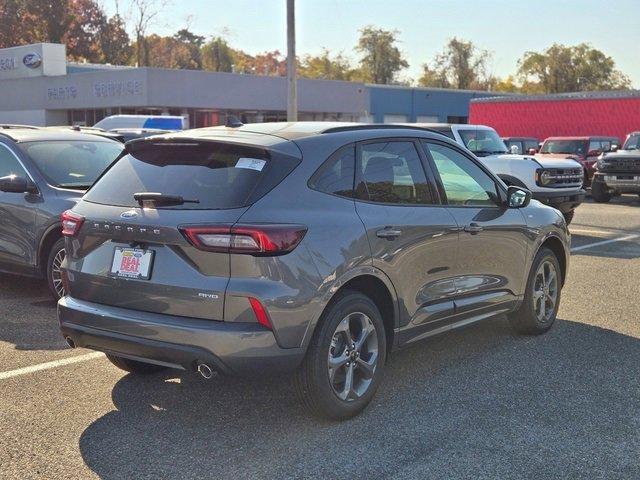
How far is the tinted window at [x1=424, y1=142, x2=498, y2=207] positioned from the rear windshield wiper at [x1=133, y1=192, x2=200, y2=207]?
193cm

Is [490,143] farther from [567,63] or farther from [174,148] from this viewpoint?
[567,63]

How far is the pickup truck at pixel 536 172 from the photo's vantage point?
13.4m

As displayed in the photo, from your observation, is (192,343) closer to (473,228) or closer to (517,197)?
(473,228)

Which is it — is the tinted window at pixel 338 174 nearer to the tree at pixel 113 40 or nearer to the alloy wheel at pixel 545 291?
the alloy wheel at pixel 545 291

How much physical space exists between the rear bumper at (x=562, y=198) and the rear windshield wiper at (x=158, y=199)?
32.6ft

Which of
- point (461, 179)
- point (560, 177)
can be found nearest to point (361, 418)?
point (461, 179)

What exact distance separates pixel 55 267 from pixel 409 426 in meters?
4.20

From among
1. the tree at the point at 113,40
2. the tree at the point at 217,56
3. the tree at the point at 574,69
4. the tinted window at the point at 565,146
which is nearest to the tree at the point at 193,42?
the tree at the point at 217,56

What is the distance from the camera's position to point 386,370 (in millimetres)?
5430

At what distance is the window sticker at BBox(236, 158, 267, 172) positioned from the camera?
4.21 m

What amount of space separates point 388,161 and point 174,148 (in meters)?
1.38

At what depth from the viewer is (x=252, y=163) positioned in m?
4.23

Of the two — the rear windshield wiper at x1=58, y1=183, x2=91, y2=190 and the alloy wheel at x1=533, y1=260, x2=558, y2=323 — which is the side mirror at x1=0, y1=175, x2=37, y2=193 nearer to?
the rear windshield wiper at x1=58, y1=183, x2=91, y2=190

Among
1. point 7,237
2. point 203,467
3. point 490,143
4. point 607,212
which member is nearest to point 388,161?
point 203,467
